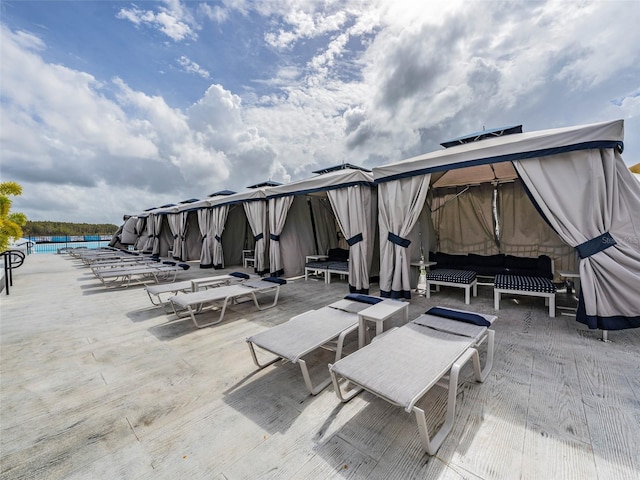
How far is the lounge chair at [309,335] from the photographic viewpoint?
7.38 feet

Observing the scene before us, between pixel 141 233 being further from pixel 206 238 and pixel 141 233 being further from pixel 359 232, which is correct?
pixel 359 232

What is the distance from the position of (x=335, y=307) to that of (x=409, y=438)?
1.76m

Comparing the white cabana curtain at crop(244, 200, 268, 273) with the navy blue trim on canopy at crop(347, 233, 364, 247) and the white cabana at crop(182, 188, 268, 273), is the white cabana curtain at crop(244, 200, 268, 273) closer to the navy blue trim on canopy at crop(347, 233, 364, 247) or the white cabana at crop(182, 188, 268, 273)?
the white cabana at crop(182, 188, 268, 273)

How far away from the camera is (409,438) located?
5.48 ft

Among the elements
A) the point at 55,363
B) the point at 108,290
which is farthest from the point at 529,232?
the point at 108,290

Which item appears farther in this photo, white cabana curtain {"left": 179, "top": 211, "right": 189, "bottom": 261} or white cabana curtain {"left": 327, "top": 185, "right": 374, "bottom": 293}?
white cabana curtain {"left": 179, "top": 211, "right": 189, "bottom": 261}

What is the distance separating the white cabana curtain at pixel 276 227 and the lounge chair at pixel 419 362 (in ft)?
17.8

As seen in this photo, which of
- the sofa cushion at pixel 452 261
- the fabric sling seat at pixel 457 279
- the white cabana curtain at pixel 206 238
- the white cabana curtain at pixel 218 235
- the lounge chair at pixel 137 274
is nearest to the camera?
the fabric sling seat at pixel 457 279

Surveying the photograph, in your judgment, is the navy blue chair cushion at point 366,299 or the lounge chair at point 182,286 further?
the lounge chair at point 182,286

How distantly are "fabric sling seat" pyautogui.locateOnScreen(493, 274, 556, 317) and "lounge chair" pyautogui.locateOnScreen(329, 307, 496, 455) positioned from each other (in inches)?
75.9

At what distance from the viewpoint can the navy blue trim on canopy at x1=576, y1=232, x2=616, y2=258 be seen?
314 centimetres

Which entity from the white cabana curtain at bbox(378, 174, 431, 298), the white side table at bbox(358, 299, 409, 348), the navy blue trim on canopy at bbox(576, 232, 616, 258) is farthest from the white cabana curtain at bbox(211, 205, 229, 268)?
the navy blue trim on canopy at bbox(576, 232, 616, 258)

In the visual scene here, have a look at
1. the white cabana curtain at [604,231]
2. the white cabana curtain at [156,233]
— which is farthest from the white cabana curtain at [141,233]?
the white cabana curtain at [604,231]

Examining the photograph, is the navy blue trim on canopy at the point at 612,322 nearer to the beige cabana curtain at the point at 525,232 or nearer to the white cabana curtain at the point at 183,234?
the beige cabana curtain at the point at 525,232
